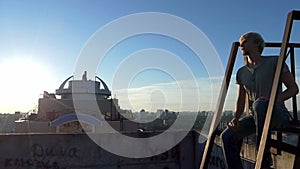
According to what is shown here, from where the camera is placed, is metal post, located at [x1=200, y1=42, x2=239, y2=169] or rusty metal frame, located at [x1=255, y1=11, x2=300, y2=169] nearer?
rusty metal frame, located at [x1=255, y1=11, x2=300, y2=169]

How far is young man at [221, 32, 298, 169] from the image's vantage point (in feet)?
7.53

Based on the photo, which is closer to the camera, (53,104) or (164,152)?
(164,152)

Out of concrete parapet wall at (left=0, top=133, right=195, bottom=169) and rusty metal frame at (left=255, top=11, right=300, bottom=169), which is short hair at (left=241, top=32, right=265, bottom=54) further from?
concrete parapet wall at (left=0, top=133, right=195, bottom=169)

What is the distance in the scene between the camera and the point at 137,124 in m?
19.8

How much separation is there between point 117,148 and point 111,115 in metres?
15.0

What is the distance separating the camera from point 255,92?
8.32 feet

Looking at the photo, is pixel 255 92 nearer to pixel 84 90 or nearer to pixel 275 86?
pixel 275 86

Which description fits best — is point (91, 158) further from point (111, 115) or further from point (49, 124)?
point (111, 115)

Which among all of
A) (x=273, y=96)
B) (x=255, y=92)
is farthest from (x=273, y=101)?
(x=255, y=92)

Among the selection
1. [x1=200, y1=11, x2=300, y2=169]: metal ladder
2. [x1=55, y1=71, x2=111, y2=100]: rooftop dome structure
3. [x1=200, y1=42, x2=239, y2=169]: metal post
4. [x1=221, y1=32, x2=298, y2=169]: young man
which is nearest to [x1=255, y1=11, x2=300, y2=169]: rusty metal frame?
[x1=200, y1=11, x2=300, y2=169]: metal ladder

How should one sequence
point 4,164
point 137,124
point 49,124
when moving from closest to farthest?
1. point 4,164
2. point 49,124
3. point 137,124

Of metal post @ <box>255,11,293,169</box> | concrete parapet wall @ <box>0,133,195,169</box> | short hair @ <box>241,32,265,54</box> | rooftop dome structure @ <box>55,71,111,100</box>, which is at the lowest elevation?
concrete parapet wall @ <box>0,133,195,169</box>

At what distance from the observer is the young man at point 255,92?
229 centimetres

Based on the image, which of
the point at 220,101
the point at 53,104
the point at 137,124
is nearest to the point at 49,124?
the point at 53,104
